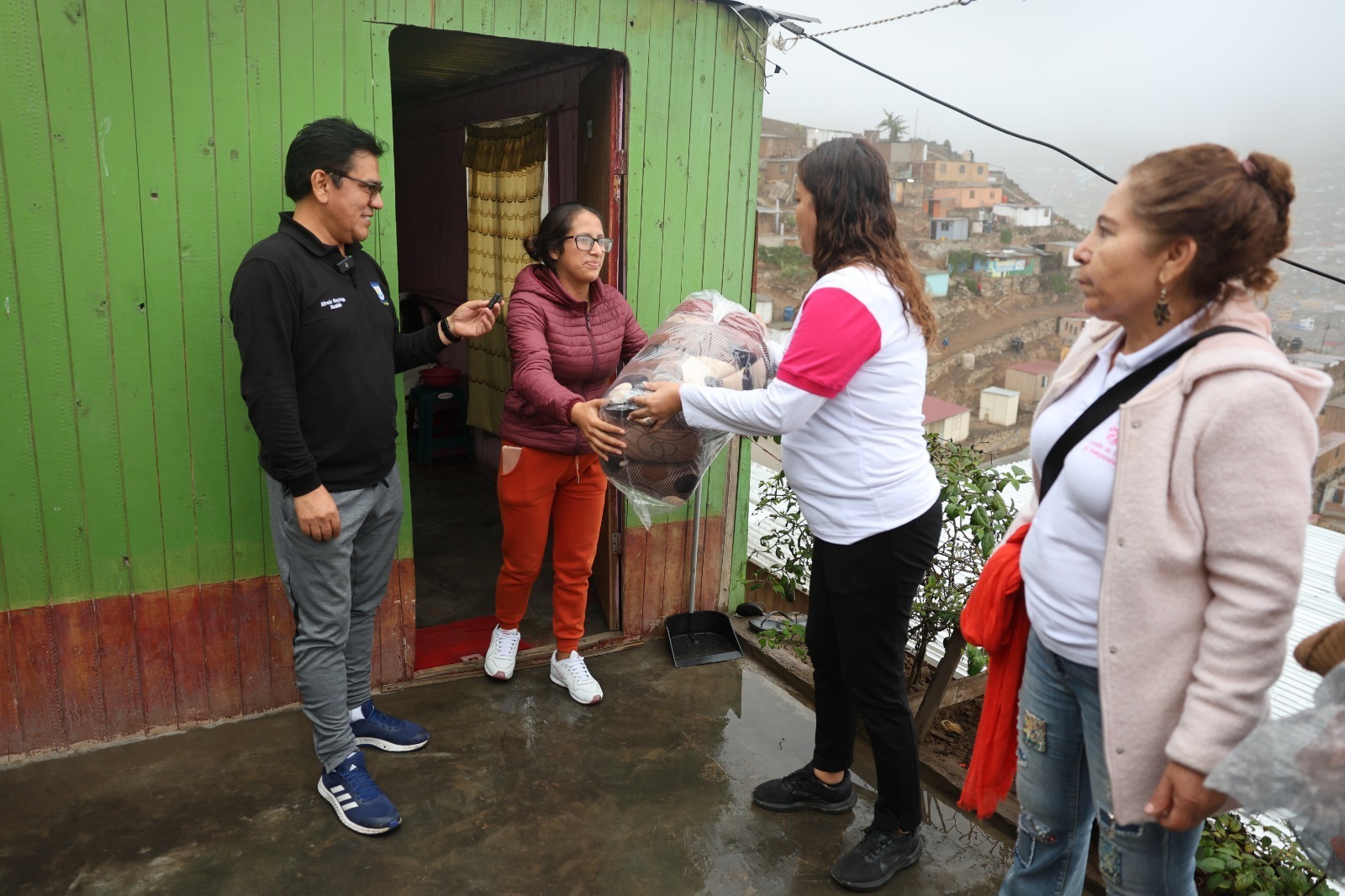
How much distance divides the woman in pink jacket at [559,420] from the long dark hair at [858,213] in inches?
33.7

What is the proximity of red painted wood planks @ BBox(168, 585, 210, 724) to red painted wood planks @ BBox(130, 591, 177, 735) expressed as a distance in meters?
0.01

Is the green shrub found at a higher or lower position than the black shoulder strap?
lower

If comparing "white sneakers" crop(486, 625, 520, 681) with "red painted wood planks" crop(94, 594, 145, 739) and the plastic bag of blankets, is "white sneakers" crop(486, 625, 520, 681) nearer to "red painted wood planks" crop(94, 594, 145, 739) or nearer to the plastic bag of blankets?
the plastic bag of blankets

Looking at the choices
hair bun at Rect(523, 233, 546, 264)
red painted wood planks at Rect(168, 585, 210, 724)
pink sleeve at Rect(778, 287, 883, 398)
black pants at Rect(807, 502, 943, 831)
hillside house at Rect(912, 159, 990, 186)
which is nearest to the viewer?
pink sleeve at Rect(778, 287, 883, 398)

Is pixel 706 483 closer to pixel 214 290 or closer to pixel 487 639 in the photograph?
pixel 487 639

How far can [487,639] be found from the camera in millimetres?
3789

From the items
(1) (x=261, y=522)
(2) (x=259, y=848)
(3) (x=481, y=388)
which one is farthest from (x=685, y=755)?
(3) (x=481, y=388)

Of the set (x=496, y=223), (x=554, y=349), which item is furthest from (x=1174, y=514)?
(x=496, y=223)

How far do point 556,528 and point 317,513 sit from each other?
43.6 inches

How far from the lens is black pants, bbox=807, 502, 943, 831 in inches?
91.7

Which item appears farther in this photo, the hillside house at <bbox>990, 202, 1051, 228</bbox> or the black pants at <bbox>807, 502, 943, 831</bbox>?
the hillside house at <bbox>990, 202, 1051, 228</bbox>

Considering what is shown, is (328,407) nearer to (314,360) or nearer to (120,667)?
(314,360)

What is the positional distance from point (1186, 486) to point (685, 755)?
211 cm

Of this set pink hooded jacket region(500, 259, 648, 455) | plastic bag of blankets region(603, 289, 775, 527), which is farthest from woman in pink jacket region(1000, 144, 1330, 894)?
pink hooded jacket region(500, 259, 648, 455)
